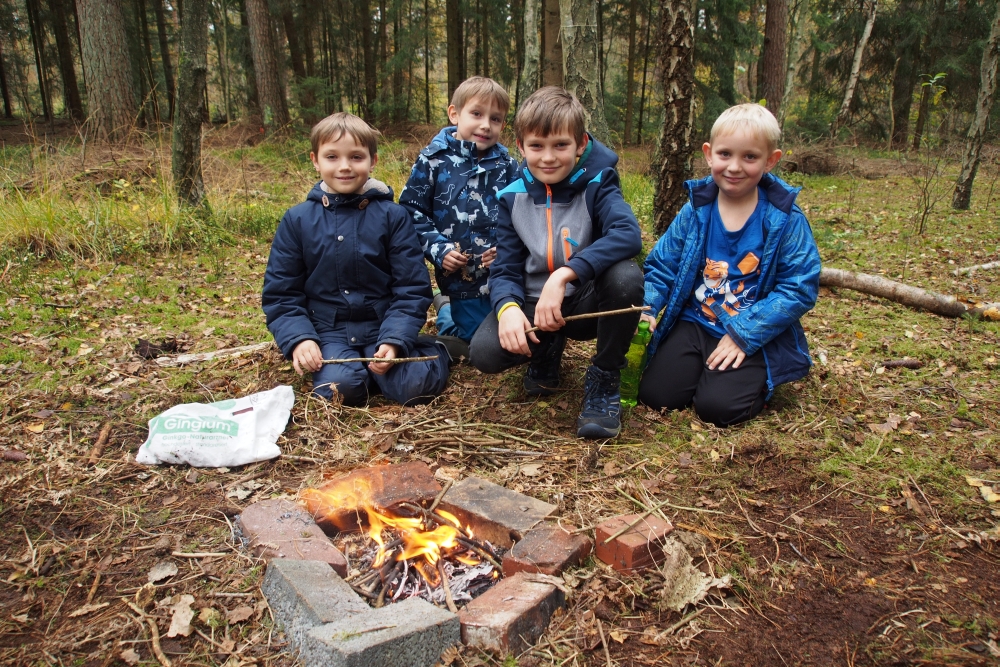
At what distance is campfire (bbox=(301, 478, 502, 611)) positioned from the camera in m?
2.08

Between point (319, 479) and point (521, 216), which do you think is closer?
point (319, 479)

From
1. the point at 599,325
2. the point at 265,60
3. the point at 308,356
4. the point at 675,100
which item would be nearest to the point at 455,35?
the point at 265,60

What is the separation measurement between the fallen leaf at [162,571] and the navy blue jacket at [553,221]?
1.70m

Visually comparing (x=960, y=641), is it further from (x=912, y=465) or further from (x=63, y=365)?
(x=63, y=365)

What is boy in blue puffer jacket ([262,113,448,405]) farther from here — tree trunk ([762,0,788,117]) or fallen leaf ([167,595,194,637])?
tree trunk ([762,0,788,117])

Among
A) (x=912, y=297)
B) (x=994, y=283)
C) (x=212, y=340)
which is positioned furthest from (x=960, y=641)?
(x=994, y=283)

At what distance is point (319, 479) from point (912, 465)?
2492 millimetres

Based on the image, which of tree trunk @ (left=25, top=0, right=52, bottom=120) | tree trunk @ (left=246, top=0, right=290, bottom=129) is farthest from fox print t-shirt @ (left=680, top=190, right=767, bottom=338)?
tree trunk @ (left=25, top=0, right=52, bottom=120)

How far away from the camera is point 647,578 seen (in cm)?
206

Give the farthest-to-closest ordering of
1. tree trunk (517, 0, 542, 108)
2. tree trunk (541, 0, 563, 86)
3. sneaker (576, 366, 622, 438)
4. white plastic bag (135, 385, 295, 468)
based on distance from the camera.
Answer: tree trunk (541, 0, 563, 86) → tree trunk (517, 0, 542, 108) → sneaker (576, 366, 622, 438) → white plastic bag (135, 385, 295, 468)

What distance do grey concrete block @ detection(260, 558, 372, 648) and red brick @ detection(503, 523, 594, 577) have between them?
501 mm

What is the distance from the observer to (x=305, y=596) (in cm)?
179

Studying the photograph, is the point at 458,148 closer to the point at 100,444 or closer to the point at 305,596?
the point at 100,444

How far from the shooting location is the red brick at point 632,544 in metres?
2.07
